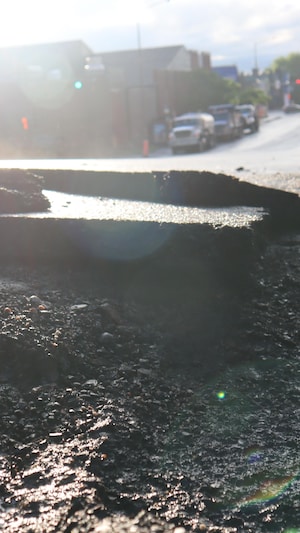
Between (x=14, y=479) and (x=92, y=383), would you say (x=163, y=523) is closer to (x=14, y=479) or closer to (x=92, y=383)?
(x=14, y=479)

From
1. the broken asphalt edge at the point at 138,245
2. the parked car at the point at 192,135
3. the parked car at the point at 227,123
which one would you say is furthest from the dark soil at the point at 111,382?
the parked car at the point at 227,123

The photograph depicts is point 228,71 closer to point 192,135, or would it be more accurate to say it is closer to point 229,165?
→ point 192,135

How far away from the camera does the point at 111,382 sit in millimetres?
3207

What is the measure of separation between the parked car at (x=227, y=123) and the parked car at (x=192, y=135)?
3.00m

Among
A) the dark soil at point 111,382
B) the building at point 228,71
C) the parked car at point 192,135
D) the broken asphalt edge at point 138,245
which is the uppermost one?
the building at point 228,71

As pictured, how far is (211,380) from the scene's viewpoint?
340 cm

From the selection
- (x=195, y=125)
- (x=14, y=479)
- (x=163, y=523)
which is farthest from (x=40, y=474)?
(x=195, y=125)

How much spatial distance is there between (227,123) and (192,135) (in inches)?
285

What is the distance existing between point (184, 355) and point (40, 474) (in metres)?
1.28

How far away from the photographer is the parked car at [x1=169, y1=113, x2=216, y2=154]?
35.0 metres

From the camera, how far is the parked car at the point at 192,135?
35.0 m

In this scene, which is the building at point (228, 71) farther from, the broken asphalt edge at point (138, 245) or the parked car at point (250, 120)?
the broken asphalt edge at point (138, 245)

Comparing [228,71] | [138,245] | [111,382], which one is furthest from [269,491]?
[228,71]

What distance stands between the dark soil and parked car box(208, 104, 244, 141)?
37.3m
